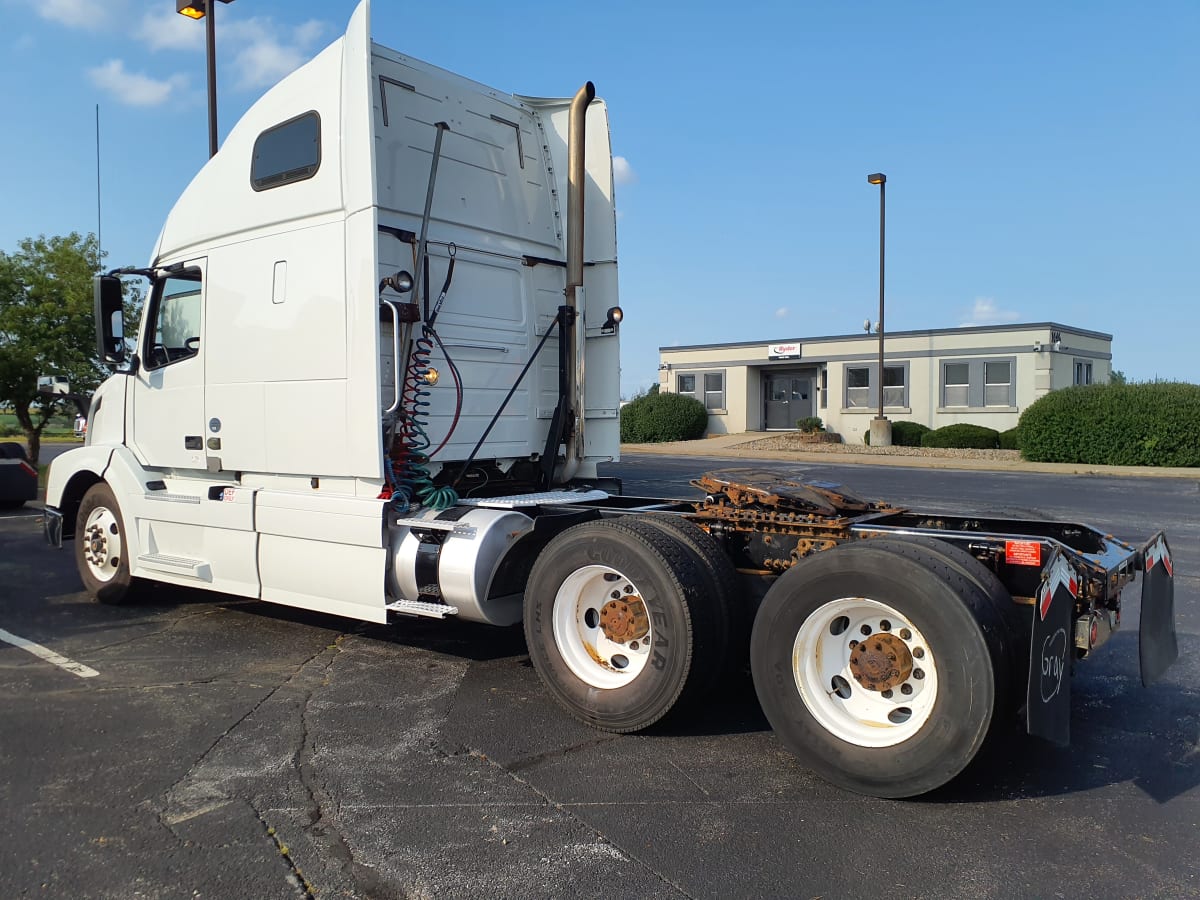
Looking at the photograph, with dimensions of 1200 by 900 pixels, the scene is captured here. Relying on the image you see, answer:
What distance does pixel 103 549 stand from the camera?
772cm

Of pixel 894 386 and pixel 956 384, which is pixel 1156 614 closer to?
pixel 956 384

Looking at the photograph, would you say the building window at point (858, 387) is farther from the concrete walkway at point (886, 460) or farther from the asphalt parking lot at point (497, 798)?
the asphalt parking lot at point (497, 798)

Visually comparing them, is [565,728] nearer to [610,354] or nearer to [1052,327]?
[610,354]

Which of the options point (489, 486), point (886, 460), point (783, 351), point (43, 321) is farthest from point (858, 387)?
point (489, 486)

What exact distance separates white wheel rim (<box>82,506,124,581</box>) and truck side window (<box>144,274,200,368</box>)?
4.42ft

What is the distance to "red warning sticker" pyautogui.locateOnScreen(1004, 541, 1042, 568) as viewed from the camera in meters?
3.93

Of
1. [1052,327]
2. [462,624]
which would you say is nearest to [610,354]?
[462,624]

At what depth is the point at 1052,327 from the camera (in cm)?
3139

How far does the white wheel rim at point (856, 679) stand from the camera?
3.92 metres

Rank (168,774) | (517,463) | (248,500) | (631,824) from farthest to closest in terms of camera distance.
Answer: (517,463), (248,500), (168,774), (631,824)

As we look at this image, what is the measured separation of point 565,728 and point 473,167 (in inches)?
152

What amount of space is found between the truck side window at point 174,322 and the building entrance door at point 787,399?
33079 mm

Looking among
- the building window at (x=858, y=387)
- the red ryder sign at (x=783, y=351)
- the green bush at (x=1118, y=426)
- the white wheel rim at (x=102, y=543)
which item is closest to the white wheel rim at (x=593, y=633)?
the white wheel rim at (x=102, y=543)

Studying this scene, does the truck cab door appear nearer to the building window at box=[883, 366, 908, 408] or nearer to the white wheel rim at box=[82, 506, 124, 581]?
the white wheel rim at box=[82, 506, 124, 581]
